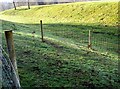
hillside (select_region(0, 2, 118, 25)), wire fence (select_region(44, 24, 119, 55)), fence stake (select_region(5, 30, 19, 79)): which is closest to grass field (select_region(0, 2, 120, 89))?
wire fence (select_region(44, 24, 119, 55))

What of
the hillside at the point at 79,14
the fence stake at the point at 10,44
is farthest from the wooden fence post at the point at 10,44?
the hillside at the point at 79,14

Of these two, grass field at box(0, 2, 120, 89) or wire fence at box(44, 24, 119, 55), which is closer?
grass field at box(0, 2, 120, 89)

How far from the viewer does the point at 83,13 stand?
32125 millimetres

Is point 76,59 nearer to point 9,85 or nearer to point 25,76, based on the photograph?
point 25,76

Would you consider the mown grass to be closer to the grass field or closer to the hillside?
the grass field

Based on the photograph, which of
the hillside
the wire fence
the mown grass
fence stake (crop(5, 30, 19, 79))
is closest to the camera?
fence stake (crop(5, 30, 19, 79))

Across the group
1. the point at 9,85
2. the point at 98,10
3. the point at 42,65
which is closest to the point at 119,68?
the point at 42,65

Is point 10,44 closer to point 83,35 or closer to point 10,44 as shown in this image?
point 10,44

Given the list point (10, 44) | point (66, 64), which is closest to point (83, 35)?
point (66, 64)

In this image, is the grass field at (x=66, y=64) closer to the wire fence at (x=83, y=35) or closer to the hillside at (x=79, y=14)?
the wire fence at (x=83, y=35)

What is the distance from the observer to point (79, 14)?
32375 mm

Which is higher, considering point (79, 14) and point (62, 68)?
point (62, 68)

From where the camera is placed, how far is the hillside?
29.4m

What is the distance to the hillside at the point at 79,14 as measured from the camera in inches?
1159
